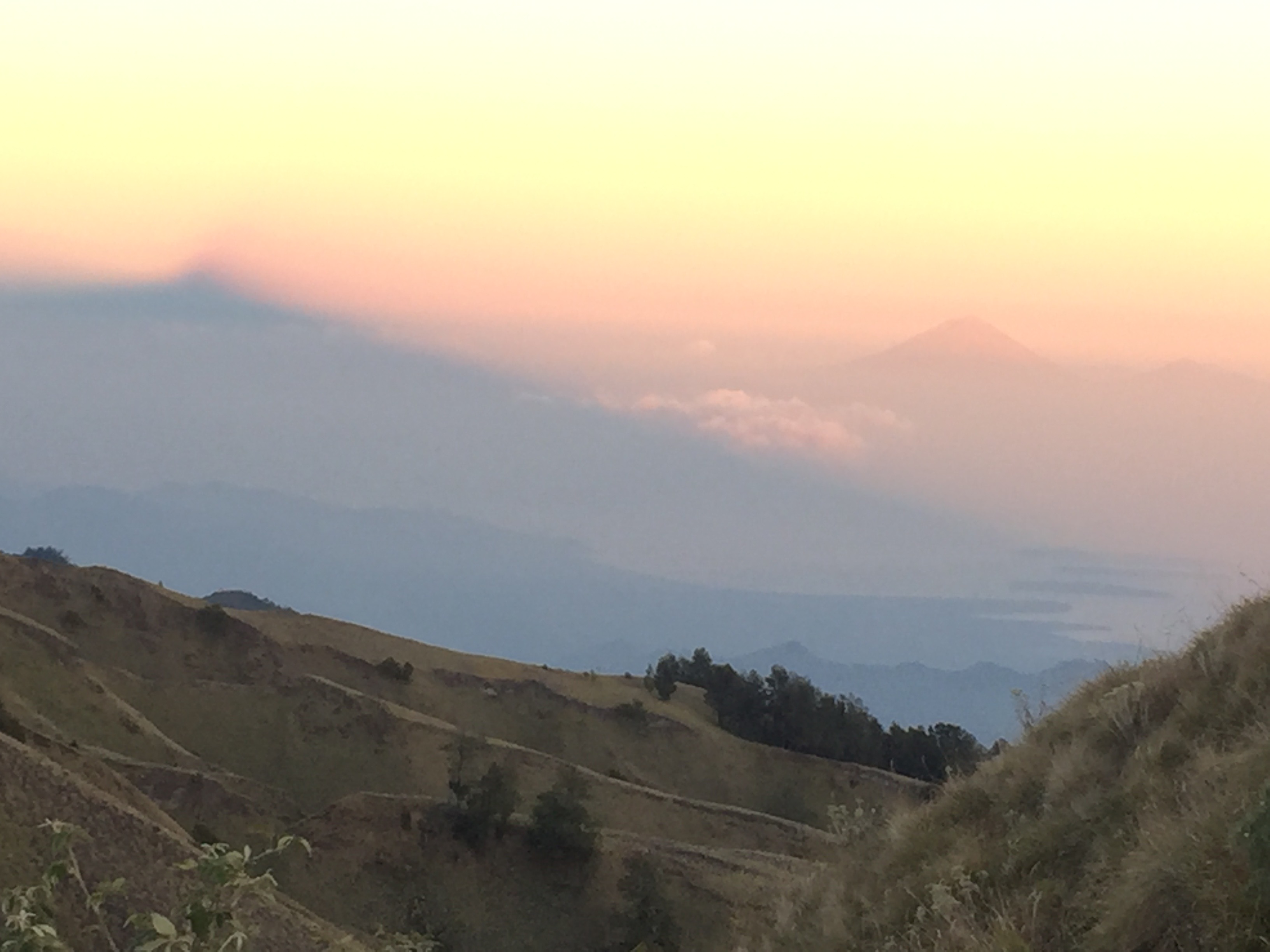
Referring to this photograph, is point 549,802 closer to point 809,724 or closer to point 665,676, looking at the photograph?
point 809,724

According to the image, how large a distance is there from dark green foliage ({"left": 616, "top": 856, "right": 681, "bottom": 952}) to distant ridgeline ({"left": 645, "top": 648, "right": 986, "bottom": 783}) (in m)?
60.4

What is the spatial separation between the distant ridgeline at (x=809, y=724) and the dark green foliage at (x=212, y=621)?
141 feet

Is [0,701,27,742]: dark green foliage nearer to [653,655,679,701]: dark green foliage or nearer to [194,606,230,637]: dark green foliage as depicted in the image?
[194,606,230,637]: dark green foliage

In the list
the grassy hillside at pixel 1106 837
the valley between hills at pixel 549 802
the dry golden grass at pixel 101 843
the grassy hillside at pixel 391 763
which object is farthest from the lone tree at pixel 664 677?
the grassy hillside at pixel 1106 837

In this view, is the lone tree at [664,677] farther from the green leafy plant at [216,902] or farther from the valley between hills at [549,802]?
the green leafy plant at [216,902]

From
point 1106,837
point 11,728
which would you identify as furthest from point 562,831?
point 1106,837

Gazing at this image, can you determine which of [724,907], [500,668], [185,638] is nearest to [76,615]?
[185,638]

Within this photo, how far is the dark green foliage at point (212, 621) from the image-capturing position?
330 feet

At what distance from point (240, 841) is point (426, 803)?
1044 cm

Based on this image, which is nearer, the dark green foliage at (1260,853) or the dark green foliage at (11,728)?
the dark green foliage at (1260,853)

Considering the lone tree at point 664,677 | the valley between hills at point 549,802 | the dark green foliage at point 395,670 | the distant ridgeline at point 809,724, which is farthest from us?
the lone tree at point 664,677

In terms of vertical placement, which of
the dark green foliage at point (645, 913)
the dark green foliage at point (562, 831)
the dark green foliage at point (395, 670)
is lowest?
the dark green foliage at point (645, 913)

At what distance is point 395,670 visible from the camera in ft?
359

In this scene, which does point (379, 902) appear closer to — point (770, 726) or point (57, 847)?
point (57, 847)
